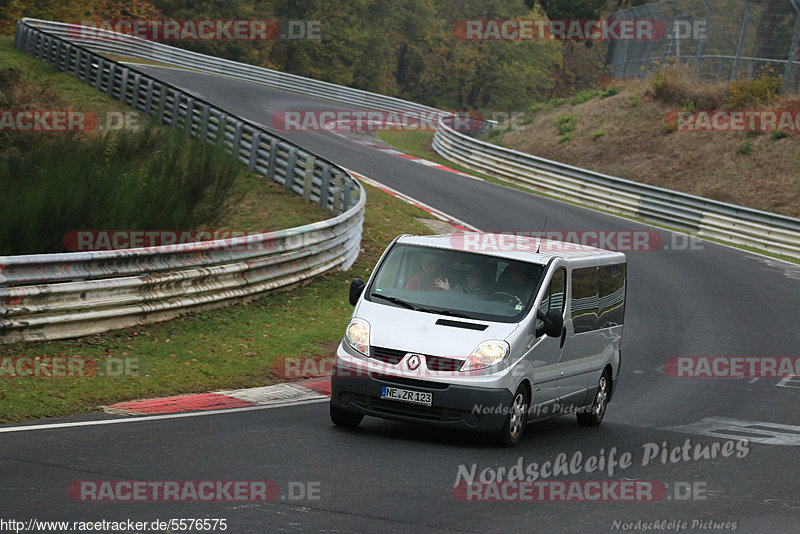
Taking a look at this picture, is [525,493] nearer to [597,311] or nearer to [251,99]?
[597,311]

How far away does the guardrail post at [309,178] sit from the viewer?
24.8 metres

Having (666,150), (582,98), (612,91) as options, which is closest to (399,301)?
(666,150)

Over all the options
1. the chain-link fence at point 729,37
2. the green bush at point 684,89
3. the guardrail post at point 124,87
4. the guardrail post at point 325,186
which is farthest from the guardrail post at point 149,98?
the green bush at point 684,89

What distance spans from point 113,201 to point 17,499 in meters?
9.55

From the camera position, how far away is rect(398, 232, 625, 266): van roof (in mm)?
10508

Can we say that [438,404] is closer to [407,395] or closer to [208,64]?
[407,395]

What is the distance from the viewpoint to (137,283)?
13.4 m

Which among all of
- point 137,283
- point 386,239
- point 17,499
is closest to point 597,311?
point 137,283

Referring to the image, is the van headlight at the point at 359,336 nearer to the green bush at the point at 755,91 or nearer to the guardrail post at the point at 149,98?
the guardrail post at the point at 149,98

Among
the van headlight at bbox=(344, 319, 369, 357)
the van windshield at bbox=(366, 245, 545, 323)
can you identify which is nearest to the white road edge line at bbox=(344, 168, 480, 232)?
the van windshield at bbox=(366, 245, 545, 323)

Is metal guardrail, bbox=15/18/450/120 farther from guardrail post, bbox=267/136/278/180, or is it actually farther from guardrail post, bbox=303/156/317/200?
guardrail post, bbox=303/156/317/200

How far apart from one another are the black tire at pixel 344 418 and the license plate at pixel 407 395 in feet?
1.65

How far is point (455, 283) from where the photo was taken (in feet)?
33.7

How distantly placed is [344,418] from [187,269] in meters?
5.72
